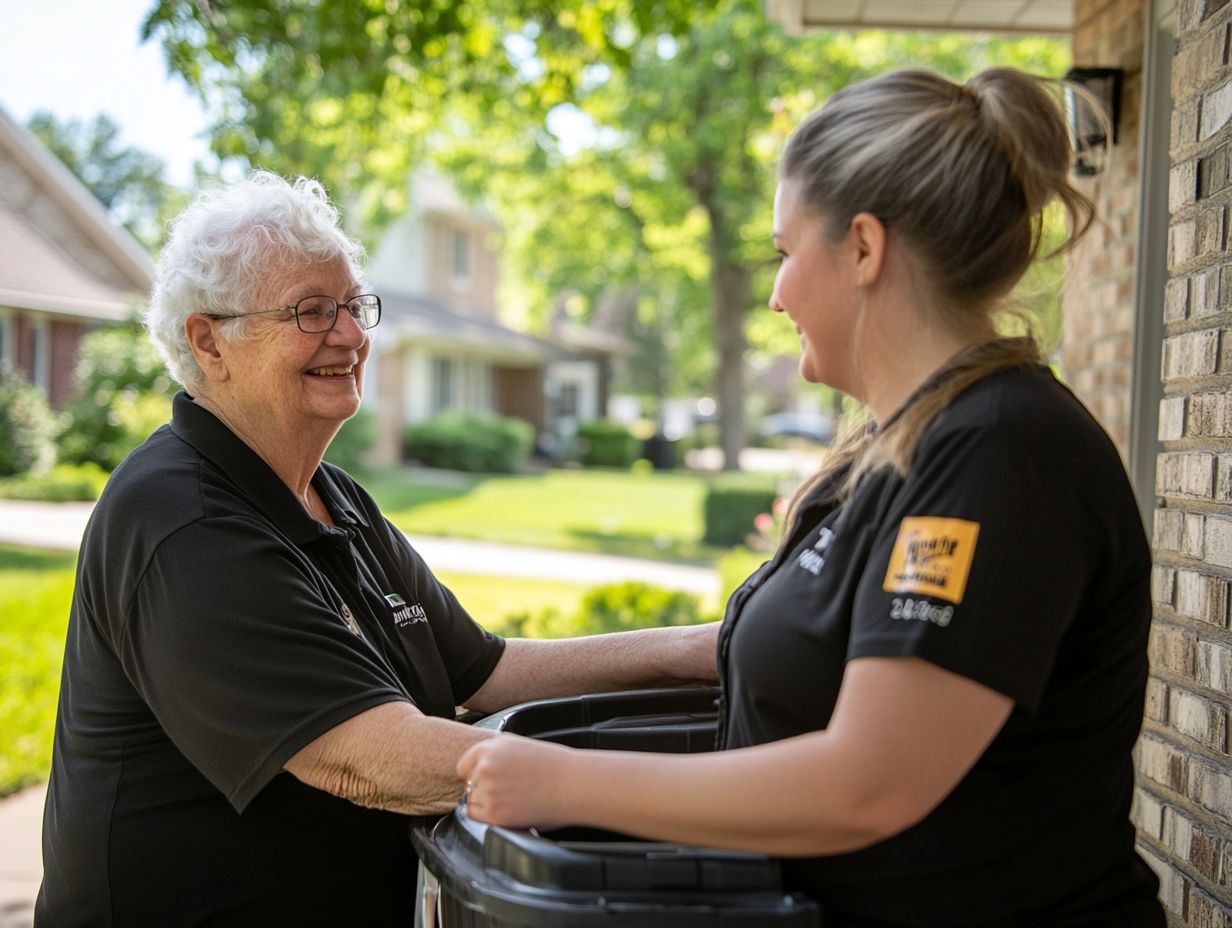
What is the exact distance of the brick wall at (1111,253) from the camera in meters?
4.25

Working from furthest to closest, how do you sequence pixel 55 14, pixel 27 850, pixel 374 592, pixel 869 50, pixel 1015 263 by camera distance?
1. pixel 869 50
2. pixel 55 14
3. pixel 27 850
4. pixel 374 592
5. pixel 1015 263

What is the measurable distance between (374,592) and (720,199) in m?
21.6

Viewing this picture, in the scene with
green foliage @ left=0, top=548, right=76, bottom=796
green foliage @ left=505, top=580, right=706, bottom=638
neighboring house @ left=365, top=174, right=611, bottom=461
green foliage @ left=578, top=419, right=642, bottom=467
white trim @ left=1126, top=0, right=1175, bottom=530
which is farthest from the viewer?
green foliage @ left=578, top=419, right=642, bottom=467

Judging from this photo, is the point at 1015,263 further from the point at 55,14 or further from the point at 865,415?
the point at 55,14

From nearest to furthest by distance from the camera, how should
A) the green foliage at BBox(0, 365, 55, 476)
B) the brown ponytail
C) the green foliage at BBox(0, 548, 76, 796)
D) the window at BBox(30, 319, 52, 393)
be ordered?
the brown ponytail → the green foliage at BBox(0, 548, 76, 796) → the green foliage at BBox(0, 365, 55, 476) → the window at BBox(30, 319, 52, 393)

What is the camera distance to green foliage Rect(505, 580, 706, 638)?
730 centimetres

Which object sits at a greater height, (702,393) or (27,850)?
(702,393)

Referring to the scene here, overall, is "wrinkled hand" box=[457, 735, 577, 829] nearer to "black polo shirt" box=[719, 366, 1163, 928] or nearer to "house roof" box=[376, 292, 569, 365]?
"black polo shirt" box=[719, 366, 1163, 928]

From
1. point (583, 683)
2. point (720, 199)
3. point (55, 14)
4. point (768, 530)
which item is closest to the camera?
point (583, 683)

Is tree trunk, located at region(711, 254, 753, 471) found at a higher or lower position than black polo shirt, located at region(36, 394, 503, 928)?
higher

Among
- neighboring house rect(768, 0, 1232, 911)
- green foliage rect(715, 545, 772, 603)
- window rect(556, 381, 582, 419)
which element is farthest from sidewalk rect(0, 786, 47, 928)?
window rect(556, 381, 582, 419)

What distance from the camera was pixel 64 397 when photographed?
21.6 m

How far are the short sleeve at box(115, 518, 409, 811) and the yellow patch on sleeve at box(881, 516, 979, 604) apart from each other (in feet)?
3.22

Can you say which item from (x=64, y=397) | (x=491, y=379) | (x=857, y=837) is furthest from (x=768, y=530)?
(x=491, y=379)
